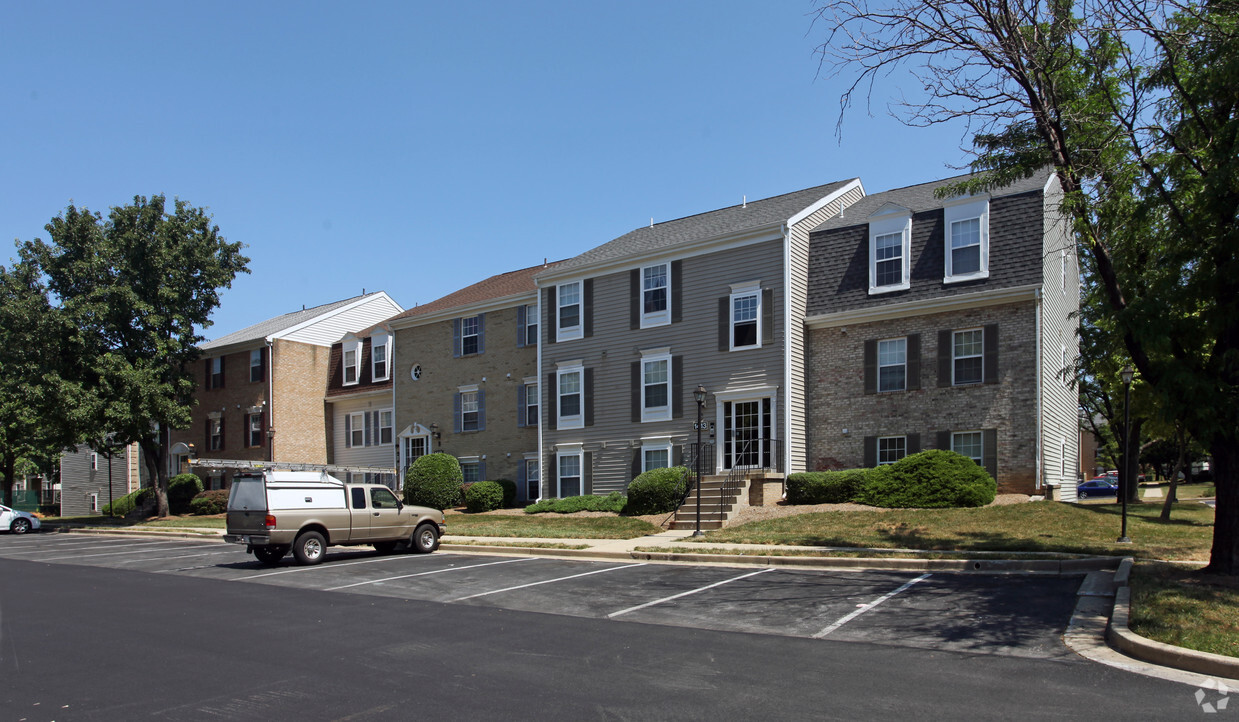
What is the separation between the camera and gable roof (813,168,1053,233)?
2312 centimetres

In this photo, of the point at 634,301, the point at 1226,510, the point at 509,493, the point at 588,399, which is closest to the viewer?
the point at 1226,510

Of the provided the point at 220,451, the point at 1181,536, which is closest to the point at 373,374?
the point at 220,451

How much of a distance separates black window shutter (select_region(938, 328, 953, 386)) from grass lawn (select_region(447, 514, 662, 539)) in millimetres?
8260

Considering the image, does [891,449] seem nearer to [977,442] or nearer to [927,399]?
[927,399]

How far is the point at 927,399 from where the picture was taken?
904 inches

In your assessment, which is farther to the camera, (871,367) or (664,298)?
(664,298)

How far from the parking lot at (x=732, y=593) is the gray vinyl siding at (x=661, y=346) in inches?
361

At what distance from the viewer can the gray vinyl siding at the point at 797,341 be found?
2433 cm

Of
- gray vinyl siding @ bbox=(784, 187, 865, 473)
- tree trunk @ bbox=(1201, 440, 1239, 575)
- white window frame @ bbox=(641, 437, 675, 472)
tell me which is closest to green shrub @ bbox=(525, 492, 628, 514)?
white window frame @ bbox=(641, 437, 675, 472)

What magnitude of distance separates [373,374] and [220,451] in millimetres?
9532

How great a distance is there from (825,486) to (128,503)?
36.3 m

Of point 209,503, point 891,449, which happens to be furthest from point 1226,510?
point 209,503

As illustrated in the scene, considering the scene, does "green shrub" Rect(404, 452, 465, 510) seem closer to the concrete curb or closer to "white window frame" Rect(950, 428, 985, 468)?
"white window frame" Rect(950, 428, 985, 468)

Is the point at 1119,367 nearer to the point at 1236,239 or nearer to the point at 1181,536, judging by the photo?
the point at 1181,536
